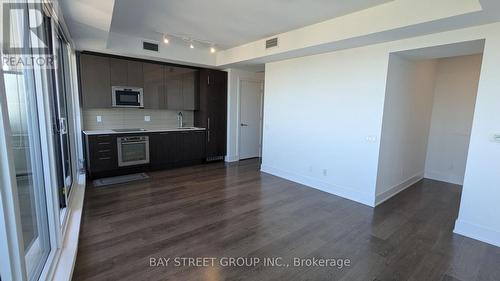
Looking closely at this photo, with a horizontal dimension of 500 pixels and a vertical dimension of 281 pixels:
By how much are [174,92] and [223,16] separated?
2.65 metres

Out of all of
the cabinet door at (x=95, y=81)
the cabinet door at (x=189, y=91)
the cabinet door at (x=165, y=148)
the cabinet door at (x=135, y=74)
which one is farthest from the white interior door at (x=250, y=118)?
the cabinet door at (x=95, y=81)

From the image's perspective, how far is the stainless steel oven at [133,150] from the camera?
4.70m

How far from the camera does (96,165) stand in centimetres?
446

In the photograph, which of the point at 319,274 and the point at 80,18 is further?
the point at 80,18

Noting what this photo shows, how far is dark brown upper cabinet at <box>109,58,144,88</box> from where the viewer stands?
469cm

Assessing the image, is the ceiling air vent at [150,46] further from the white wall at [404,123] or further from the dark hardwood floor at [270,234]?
the white wall at [404,123]

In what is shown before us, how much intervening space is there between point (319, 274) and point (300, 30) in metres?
3.27

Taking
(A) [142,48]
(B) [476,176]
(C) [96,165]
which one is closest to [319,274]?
(B) [476,176]

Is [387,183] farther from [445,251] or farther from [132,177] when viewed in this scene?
[132,177]

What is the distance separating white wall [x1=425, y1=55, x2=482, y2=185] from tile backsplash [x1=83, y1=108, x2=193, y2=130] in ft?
18.1

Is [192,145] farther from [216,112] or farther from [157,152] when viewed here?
[216,112]

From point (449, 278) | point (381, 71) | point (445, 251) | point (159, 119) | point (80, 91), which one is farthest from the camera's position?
point (159, 119)

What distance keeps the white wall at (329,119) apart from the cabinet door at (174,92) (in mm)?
2000

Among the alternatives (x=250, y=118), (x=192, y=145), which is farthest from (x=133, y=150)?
(x=250, y=118)
